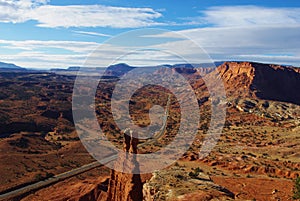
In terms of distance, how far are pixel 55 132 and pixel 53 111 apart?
17902 mm

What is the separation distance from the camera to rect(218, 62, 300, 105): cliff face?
99562 mm

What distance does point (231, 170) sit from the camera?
34375 millimetres

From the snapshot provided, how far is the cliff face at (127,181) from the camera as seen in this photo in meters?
15.0

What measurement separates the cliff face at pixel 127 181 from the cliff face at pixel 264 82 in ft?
275

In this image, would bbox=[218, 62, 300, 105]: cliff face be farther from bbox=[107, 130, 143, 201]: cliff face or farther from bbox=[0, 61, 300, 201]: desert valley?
bbox=[107, 130, 143, 201]: cliff face

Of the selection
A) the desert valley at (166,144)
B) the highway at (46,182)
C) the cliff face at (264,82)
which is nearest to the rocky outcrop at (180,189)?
the desert valley at (166,144)

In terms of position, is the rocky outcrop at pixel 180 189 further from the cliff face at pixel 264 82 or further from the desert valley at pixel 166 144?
the cliff face at pixel 264 82

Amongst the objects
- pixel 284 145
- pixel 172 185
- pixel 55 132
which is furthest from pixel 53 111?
pixel 172 185

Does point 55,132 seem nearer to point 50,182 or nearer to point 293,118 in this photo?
point 50,182

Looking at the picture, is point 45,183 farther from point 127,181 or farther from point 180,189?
point 180,189

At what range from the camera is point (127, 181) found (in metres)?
15.3

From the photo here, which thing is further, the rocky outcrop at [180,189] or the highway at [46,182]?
the highway at [46,182]

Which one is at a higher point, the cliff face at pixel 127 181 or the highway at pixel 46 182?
the cliff face at pixel 127 181

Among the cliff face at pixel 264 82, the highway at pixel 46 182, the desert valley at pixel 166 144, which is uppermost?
the cliff face at pixel 264 82
